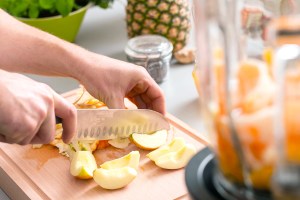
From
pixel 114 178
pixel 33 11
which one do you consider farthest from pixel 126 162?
pixel 33 11

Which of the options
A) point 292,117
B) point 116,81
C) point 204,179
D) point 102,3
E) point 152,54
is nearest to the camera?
point 292,117

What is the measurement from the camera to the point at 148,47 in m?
1.43

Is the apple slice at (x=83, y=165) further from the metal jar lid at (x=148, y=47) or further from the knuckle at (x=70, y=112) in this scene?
the metal jar lid at (x=148, y=47)

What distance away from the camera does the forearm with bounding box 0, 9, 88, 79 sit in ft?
3.86

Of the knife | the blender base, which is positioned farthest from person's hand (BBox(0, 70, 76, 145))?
the blender base

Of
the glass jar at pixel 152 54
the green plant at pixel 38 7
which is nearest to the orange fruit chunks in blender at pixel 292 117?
the glass jar at pixel 152 54

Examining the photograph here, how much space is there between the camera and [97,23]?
1.76 metres

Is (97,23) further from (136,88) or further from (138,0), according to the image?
(136,88)

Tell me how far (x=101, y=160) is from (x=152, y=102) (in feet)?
0.48

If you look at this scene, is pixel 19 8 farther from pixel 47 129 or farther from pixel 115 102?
pixel 47 129

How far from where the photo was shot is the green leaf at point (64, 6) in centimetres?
150

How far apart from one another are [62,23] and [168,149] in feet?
1.93

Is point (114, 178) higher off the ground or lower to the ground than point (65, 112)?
lower

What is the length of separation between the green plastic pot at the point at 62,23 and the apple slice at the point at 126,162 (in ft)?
1.91
